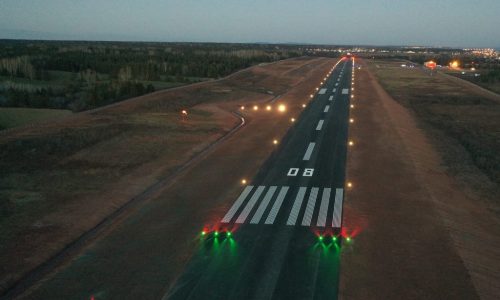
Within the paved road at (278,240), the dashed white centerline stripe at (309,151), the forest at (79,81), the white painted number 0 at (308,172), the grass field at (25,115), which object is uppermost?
the forest at (79,81)

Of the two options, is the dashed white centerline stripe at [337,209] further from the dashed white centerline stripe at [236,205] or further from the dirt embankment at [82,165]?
the dirt embankment at [82,165]

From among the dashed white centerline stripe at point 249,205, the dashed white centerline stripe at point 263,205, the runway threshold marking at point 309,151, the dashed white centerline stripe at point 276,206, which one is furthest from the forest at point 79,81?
the dashed white centerline stripe at point 276,206

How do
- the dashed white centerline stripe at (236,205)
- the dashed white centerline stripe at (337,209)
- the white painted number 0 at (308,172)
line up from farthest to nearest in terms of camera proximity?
the white painted number 0 at (308,172), the dashed white centerline stripe at (236,205), the dashed white centerline stripe at (337,209)

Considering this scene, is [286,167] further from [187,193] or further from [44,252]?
[44,252]

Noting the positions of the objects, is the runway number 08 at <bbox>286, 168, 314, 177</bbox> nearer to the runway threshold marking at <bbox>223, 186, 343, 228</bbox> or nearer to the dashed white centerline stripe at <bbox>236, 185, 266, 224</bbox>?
the runway threshold marking at <bbox>223, 186, 343, 228</bbox>

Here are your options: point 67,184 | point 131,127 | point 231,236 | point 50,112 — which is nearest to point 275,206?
point 231,236

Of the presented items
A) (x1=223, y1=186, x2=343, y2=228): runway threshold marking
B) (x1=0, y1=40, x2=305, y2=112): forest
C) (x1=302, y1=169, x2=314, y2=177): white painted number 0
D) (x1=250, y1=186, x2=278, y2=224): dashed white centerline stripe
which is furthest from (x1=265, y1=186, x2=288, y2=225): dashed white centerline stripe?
(x1=0, y1=40, x2=305, y2=112): forest

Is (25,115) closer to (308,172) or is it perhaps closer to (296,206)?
(308,172)

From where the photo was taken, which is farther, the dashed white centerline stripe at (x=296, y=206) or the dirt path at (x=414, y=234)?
the dashed white centerline stripe at (x=296, y=206)
